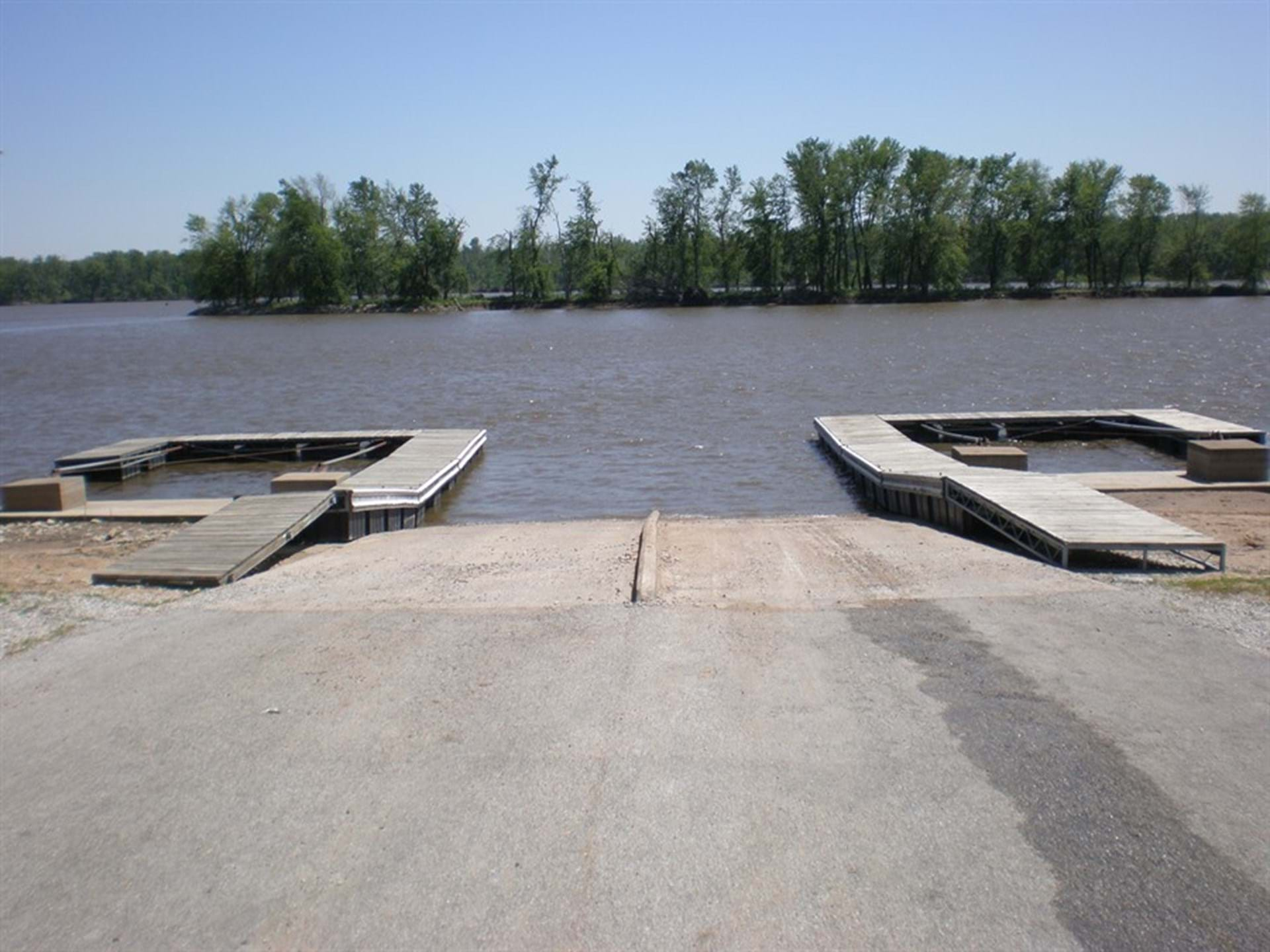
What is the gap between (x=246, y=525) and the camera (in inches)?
475

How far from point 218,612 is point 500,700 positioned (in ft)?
11.6

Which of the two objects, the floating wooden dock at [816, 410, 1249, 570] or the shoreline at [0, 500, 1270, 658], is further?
the floating wooden dock at [816, 410, 1249, 570]

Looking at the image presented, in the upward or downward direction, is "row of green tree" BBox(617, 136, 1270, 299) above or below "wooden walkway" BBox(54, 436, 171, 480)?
above

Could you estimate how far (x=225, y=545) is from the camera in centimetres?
1128

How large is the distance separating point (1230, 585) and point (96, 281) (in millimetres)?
203057

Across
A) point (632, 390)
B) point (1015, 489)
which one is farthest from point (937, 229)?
point (1015, 489)

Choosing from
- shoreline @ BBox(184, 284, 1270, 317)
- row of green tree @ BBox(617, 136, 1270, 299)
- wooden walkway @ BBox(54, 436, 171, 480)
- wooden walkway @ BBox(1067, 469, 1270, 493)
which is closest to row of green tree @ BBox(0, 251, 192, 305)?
shoreline @ BBox(184, 284, 1270, 317)

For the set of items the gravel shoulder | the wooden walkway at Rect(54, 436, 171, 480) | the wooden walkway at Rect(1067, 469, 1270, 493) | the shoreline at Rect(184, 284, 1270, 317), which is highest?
the shoreline at Rect(184, 284, 1270, 317)

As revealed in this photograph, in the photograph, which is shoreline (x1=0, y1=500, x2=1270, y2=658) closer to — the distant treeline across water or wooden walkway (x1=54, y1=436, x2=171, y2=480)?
wooden walkway (x1=54, y1=436, x2=171, y2=480)

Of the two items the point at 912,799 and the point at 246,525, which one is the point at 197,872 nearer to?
the point at 912,799

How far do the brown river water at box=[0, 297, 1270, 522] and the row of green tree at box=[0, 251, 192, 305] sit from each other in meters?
127

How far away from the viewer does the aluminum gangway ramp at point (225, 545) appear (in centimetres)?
1027

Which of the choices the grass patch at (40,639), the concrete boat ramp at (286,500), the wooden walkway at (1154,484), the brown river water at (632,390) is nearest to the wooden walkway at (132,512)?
the concrete boat ramp at (286,500)

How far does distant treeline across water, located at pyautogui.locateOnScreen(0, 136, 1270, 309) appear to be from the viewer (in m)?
87.4
